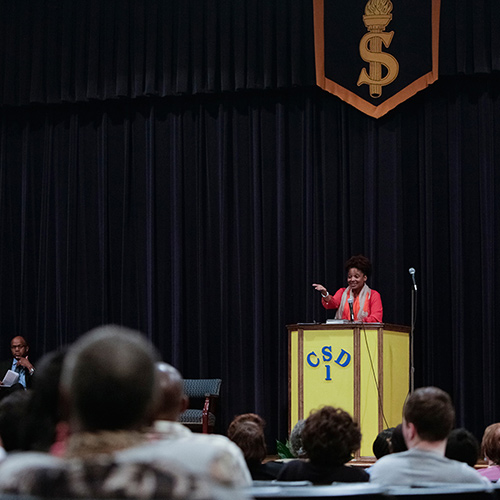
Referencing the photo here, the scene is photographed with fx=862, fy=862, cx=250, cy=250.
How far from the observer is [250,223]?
9039mm

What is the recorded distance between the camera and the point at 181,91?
29.6ft

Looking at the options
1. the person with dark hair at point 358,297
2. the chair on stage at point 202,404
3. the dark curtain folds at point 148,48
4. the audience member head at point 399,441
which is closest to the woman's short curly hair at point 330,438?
the audience member head at point 399,441

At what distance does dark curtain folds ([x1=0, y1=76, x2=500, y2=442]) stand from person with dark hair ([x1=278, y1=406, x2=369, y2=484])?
563cm

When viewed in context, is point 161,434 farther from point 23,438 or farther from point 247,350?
point 247,350

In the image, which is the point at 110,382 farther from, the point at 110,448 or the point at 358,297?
the point at 358,297

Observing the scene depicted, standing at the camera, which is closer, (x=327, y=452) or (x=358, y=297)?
(x=327, y=452)

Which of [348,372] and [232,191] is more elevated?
[232,191]

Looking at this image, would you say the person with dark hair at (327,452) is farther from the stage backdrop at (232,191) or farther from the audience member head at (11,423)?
the stage backdrop at (232,191)

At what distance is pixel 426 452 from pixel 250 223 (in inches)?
257

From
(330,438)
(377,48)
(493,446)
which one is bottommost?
(493,446)

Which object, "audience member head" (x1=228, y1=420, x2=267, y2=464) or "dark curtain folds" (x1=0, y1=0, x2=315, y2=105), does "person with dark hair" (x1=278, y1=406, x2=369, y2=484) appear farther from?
"dark curtain folds" (x1=0, y1=0, x2=315, y2=105)

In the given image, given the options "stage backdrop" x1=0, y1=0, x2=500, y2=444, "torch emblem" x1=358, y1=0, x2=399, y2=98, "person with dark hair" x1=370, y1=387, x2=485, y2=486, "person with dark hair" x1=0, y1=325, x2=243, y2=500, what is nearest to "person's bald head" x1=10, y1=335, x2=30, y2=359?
"stage backdrop" x1=0, y1=0, x2=500, y2=444

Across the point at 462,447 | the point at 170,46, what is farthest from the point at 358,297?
the point at 462,447

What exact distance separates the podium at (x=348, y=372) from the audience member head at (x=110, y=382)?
17.9ft
